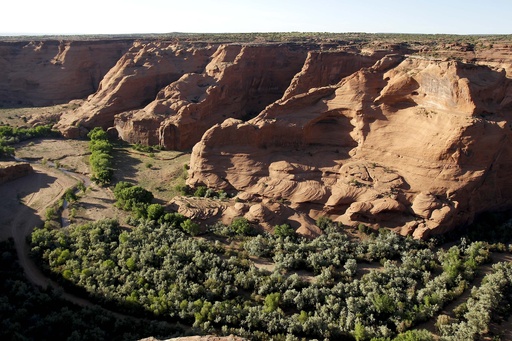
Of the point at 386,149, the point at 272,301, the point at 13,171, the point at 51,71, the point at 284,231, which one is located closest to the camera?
the point at 272,301

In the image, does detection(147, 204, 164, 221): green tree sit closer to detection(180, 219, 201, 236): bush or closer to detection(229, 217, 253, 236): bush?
detection(180, 219, 201, 236): bush

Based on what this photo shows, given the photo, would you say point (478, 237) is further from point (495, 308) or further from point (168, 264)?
point (168, 264)

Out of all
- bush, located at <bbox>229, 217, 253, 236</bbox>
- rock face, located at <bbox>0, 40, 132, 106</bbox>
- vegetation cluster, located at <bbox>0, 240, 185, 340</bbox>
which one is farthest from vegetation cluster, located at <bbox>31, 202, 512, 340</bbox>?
rock face, located at <bbox>0, 40, 132, 106</bbox>

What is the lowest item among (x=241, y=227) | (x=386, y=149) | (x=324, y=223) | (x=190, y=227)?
(x=190, y=227)

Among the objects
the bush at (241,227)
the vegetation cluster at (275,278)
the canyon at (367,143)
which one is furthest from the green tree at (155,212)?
the bush at (241,227)

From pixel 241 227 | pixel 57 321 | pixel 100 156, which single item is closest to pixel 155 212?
pixel 241 227

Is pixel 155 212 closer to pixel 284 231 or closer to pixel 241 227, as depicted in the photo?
pixel 241 227
